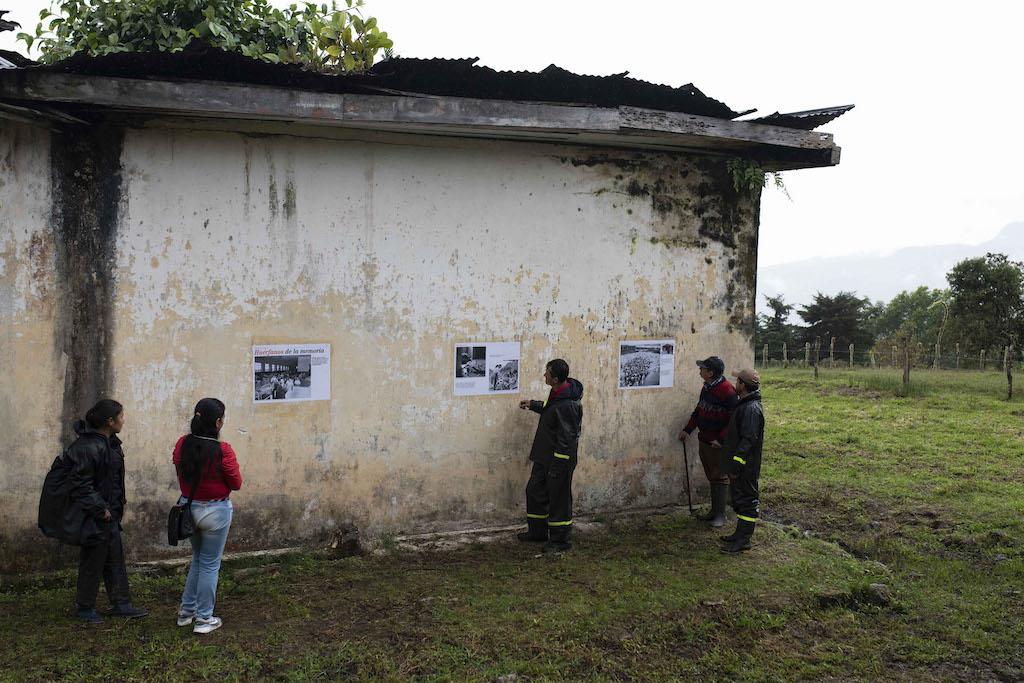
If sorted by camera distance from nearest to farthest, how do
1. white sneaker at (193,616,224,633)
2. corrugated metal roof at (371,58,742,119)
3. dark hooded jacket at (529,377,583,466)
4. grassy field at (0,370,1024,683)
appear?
grassy field at (0,370,1024,683)
white sneaker at (193,616,224,633)
corrugated metal roof at (371,58,742,119)
dark hooded jacket at (529,377,583,466)

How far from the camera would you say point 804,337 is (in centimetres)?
3775

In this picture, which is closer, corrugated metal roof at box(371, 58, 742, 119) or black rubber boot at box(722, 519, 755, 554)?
corrugated metal roof at box(371, 58, 742, 119)

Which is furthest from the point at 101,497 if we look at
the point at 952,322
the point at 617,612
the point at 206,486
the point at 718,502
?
the point at 952,322

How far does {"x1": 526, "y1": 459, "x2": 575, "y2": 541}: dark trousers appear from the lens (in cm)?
671

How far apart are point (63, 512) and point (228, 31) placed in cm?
471

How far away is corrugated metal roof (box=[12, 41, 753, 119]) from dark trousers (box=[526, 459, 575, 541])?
10.6 feet

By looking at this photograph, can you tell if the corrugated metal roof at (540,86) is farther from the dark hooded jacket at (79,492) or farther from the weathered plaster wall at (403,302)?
the dark hooded jacket at (79,492)

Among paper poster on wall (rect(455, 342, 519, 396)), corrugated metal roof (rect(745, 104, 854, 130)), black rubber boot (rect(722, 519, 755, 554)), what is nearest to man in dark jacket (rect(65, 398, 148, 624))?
paper poster on wall (rect(455, 342, 519, 396))

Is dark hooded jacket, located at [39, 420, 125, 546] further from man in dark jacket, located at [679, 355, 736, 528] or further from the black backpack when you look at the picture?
man in dark jacket, located at [679, 355, 736, 528]

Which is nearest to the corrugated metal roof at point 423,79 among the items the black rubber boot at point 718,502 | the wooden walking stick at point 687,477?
the wooden walking stick at point 687,477

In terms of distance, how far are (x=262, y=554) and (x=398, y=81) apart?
13.4 ft

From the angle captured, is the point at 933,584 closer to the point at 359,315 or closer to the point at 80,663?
the point at 359,315

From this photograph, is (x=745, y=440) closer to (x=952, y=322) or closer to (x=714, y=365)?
(x=714, y=365)

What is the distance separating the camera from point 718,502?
7570mm
